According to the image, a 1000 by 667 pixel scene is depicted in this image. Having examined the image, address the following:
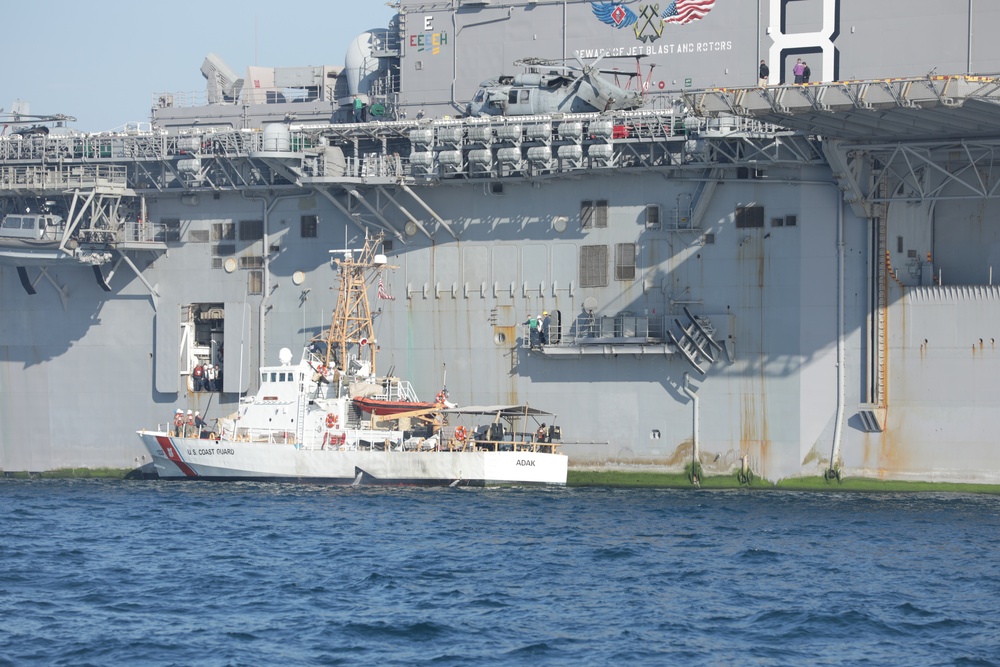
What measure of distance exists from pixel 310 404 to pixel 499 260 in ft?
22.7

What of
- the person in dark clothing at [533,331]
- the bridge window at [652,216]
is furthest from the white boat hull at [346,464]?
the bridge window at [652,216]

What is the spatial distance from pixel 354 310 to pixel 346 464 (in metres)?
4.75

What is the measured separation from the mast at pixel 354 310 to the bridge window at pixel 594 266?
5.75 metres

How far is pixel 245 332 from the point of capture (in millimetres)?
43594

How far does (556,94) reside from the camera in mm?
41656

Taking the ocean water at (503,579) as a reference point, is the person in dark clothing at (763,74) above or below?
above

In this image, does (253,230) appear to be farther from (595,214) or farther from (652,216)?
(652,216)

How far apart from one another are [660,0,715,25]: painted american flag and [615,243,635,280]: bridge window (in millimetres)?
7617

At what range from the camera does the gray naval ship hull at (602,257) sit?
37.9m

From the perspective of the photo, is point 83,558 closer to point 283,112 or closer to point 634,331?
point 634,331

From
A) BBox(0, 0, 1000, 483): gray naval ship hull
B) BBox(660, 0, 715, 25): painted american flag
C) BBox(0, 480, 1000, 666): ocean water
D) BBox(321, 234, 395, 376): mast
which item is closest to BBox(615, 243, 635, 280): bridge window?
BBox(0, 0, 1000, 483): gray naval ship hull

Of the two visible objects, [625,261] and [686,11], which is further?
[686,11]

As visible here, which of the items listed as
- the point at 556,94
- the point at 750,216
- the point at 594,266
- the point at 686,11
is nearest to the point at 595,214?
the point at 594,266

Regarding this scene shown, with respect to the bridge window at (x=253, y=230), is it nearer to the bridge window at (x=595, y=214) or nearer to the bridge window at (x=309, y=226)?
the bridge window at (x=309, y=226)
